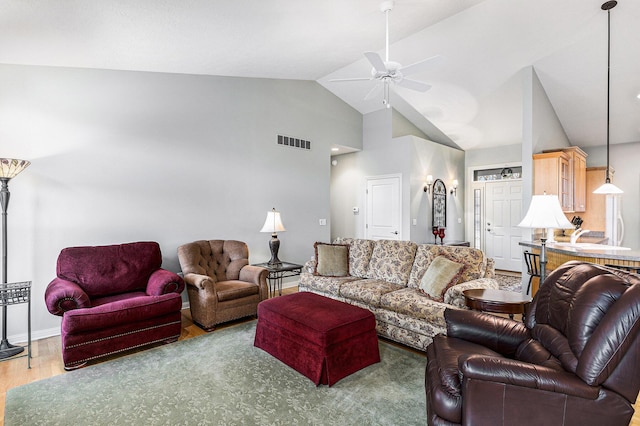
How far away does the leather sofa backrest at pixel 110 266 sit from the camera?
3258 mm

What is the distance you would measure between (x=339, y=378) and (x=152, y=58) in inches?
147

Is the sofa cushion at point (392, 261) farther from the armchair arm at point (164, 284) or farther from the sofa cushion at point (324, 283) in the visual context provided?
the armchair arm at point (164, 284)

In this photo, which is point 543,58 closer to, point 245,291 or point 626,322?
point 626,322

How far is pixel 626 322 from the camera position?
1425 millimetres

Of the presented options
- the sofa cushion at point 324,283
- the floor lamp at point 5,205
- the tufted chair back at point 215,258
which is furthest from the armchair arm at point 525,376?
the floor lamp at point 5,205

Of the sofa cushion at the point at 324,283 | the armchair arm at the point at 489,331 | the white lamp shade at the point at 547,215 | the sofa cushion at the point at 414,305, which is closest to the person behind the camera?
the armchair arm at the point at 489,331

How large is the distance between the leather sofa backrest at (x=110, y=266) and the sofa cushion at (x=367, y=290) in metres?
2.18

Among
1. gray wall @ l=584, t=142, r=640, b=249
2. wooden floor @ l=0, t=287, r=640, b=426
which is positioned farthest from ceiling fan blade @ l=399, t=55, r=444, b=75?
gray wall @ l=584, t=142, r=640, b=249

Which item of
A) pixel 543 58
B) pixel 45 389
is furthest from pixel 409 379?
pixel 543 58

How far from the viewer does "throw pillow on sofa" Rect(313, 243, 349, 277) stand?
13.8 ft

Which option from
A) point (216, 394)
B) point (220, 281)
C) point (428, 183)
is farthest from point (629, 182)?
point (216, 394)

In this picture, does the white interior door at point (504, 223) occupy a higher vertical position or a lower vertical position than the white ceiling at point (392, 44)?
lower

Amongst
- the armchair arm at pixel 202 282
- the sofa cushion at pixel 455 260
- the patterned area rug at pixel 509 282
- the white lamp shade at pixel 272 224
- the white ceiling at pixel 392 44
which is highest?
the white ceiling at pixel 392 44

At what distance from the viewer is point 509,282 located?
587 centimetres
